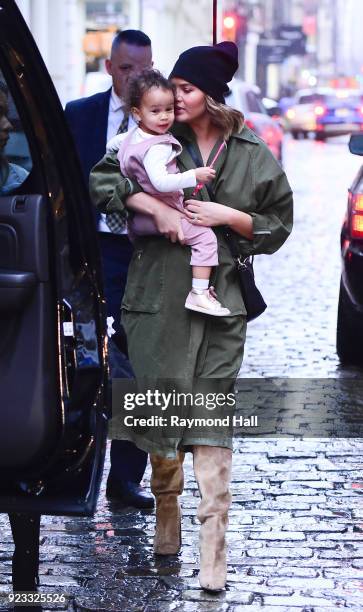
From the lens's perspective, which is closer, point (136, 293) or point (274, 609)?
point (274, 609)

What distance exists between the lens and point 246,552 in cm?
542

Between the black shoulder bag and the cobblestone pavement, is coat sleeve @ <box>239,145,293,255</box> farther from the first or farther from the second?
the cobblestone pavement

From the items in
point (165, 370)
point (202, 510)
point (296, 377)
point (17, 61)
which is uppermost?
point (17, 61)

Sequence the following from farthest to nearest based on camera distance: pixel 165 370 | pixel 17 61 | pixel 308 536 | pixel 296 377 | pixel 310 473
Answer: pixel 296 377
pixel 310 473
pixel 308 536
pixel 165 370
pixel 17 61

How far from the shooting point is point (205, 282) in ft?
16.4

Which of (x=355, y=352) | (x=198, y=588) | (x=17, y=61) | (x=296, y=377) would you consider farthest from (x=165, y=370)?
(x=355, y=352)

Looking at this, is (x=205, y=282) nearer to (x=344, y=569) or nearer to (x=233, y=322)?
(x=233, y=322)

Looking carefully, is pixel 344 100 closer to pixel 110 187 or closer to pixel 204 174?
pixel 110 187

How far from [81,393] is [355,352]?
5.36m

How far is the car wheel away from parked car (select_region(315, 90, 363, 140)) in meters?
41.1

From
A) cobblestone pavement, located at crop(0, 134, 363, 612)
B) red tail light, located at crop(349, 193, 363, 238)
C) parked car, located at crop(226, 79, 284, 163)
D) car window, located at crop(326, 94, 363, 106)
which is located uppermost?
red tail light, located at crop(349, 193, 363, 238)

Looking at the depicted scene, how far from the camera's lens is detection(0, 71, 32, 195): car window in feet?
14.5

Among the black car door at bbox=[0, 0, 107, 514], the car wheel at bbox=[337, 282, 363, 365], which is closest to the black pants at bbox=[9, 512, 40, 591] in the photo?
the black car door at bbox=[0, 0, 107, 514]

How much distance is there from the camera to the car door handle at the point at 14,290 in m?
4.11
